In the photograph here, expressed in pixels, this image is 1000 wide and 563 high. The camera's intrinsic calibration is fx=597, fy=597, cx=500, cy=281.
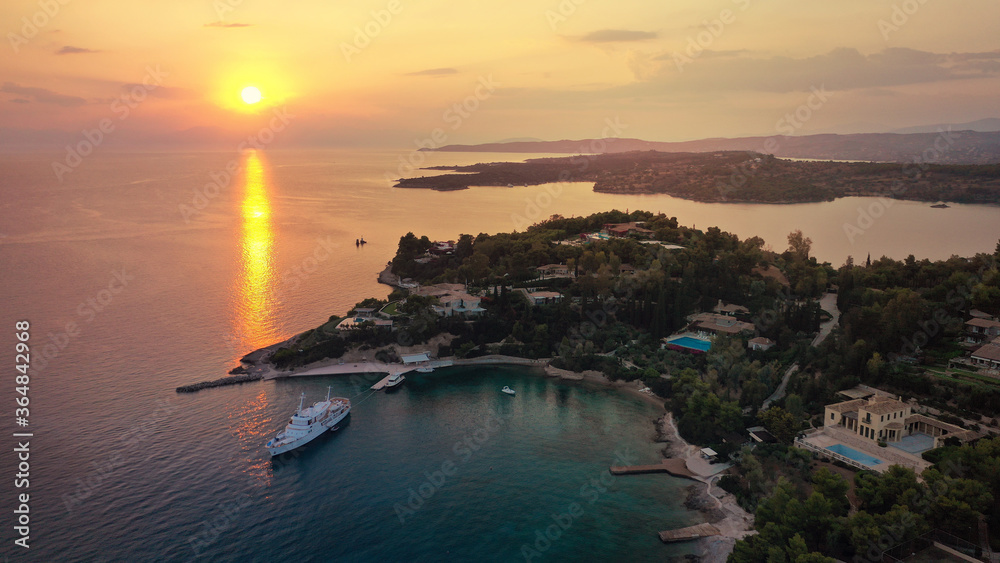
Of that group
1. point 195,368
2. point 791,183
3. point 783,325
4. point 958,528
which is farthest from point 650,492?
point 791,183

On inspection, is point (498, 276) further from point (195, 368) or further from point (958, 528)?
point (958, 528)

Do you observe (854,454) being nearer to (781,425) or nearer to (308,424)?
(781,425)

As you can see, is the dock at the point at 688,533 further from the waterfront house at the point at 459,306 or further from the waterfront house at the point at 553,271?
the waterfront house at the point at 553,271

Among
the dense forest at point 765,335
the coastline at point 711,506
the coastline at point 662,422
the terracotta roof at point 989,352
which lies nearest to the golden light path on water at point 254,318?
the coastline at point 662,422

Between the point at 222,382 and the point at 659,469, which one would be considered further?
the point at 222,382

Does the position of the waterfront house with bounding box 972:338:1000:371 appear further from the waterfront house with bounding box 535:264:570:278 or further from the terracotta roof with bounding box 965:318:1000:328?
the waterfront house with bounding box 535:264:570:278

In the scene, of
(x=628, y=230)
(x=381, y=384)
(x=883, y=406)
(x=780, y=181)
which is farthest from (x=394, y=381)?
(x=780, y=181)
